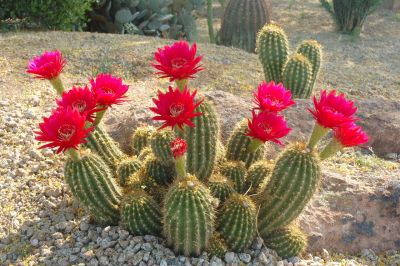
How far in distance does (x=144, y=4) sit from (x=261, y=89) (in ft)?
18.0

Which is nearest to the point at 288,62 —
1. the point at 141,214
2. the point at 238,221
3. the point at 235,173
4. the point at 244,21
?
the point at 235,173

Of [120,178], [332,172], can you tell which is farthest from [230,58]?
[120,178]

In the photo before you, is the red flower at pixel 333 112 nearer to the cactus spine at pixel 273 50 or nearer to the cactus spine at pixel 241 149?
the cactus spine at pixel 241 149

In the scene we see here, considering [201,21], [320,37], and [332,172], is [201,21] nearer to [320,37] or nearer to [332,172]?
[320,37]

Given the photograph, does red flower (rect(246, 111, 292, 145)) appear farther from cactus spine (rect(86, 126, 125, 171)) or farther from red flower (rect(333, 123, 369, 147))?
cactus spine (rect(86, 126, 125, 171))

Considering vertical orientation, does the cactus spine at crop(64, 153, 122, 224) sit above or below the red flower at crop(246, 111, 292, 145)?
below

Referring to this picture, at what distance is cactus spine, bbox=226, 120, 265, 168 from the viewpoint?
3150 mm

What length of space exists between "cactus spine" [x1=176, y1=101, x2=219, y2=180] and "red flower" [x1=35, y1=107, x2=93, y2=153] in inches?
23.5

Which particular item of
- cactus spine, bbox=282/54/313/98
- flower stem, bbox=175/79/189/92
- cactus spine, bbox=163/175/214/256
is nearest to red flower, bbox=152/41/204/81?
flower stem, bbox=175/79/189/92

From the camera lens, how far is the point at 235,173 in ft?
9.78

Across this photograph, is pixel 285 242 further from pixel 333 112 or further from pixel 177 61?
pixel 177 61

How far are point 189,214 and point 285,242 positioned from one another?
2.17ft

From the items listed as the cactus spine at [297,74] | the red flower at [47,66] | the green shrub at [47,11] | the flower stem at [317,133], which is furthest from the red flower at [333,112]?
the green shrub at [47,11]

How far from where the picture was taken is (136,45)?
659cm
